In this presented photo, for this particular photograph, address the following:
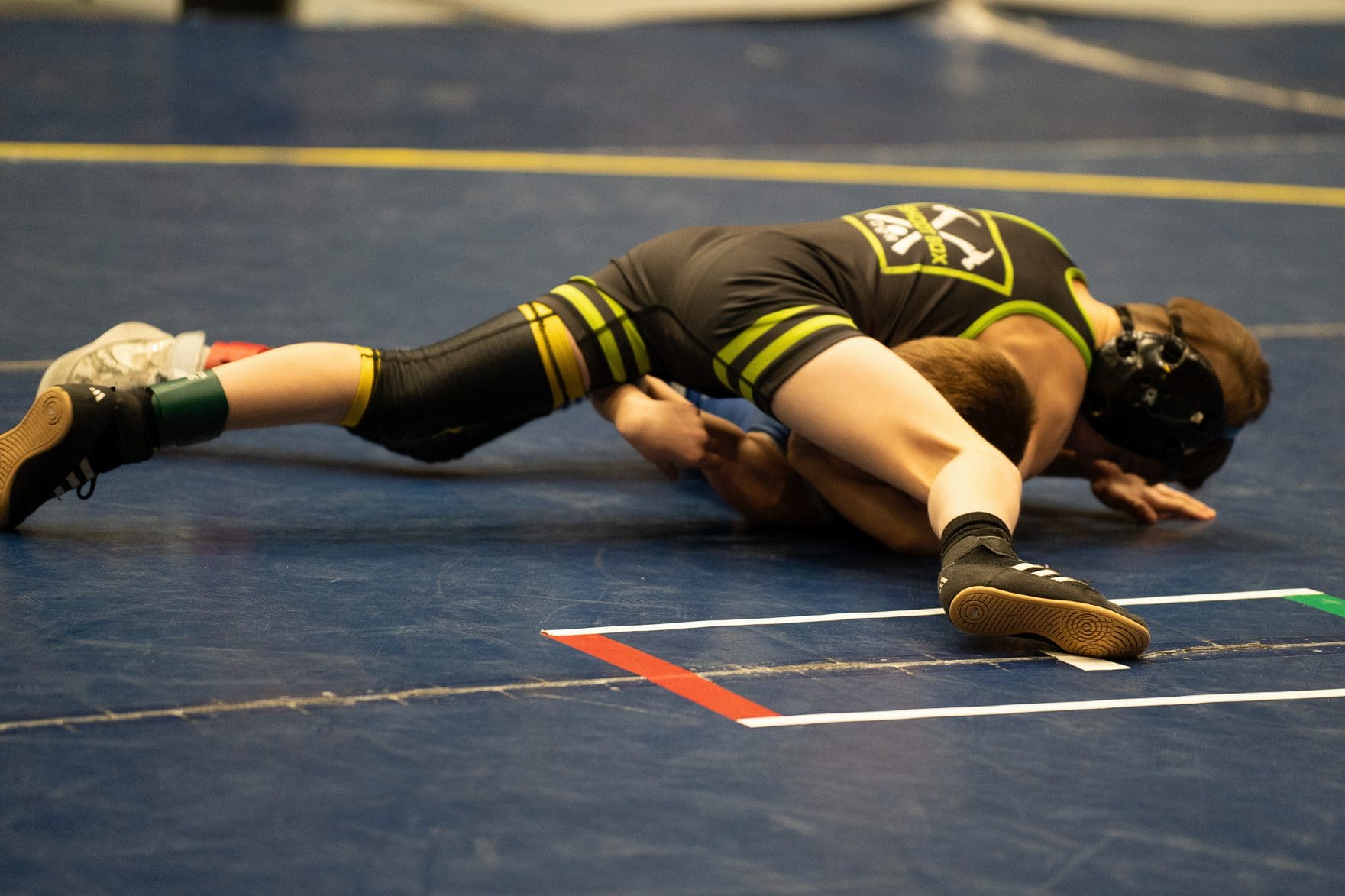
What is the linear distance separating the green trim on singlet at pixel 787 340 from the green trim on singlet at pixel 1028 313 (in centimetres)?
30

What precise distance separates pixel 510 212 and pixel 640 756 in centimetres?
388

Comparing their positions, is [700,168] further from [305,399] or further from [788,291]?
[305,399]

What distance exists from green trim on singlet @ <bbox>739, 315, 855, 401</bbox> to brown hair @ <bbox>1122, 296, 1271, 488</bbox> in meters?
0.71

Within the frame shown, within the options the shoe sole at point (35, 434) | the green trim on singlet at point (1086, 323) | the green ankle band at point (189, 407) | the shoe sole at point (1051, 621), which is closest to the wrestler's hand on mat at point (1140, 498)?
the green trim on singlet at point (1086, 323)

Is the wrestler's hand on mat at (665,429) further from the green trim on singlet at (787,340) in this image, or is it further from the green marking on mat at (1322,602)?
the green marking on mat at (1322,602)

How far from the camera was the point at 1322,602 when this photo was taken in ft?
9.68

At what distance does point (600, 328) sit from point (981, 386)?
74 cm

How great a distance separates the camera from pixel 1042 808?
2064mm

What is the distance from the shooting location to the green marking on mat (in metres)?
2.91

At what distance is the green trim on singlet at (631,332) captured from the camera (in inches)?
125

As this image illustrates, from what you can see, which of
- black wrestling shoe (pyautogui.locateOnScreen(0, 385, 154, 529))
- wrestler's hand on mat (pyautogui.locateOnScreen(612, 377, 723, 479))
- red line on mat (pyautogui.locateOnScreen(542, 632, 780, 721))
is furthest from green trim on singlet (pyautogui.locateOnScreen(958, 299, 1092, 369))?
black wrestling shoe (pyautogui.locateOnScreen(0, 385, 154, 529))

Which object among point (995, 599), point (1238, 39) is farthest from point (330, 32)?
point (995, 599)

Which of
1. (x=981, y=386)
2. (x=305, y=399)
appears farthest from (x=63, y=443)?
(x=981, y=386)

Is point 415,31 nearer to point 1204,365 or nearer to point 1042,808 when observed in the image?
point 1204,365
